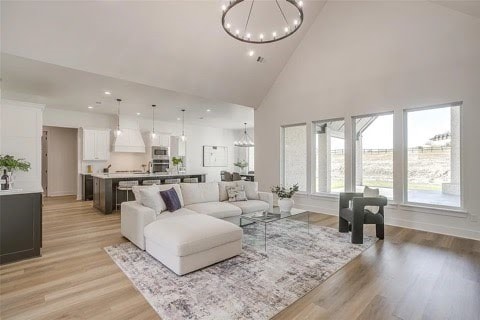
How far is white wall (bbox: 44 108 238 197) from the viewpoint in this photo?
300 inches

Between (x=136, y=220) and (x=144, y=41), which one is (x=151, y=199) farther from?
(x=144, y=41)

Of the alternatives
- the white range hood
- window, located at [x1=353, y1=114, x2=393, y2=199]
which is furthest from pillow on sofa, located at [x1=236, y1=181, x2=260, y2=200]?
the white range hood

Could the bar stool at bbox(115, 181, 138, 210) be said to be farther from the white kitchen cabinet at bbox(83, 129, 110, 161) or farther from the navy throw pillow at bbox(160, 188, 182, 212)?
the white kitchen cabinet at bbox(83, 129, 110, 161)

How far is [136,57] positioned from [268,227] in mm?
4016

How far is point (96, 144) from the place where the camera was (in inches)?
312

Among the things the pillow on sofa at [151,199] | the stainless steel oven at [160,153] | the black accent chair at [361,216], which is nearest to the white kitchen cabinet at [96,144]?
the stainless steel oven at [160,153]

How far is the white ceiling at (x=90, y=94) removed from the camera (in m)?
4.35

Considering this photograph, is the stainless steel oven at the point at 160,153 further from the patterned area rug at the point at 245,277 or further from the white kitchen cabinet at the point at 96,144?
the patterned area rug at the point at 245,277

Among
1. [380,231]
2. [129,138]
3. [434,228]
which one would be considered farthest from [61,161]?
[434,228]

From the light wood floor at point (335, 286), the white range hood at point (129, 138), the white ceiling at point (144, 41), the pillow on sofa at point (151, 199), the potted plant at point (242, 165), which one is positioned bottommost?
the light wood floor at point (335, 286)

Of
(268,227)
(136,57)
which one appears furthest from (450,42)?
(136,57)

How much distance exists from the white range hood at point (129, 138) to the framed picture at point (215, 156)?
3.09m

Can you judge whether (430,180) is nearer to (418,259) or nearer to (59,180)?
(418,259)

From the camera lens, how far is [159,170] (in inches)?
362
